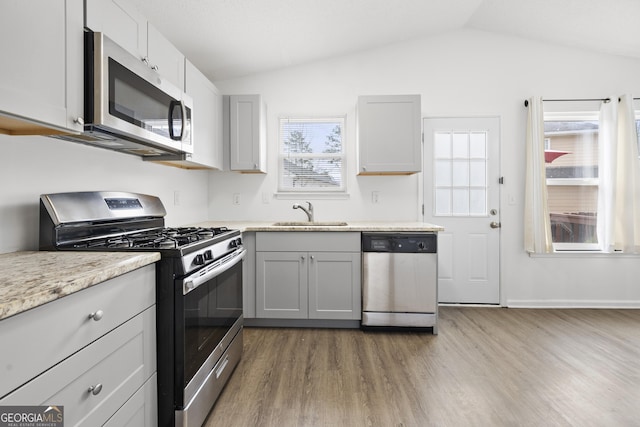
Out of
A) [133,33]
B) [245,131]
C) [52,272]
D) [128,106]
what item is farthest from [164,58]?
[52,272]

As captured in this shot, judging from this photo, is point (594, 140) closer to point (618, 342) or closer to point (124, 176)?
point (618, 342)

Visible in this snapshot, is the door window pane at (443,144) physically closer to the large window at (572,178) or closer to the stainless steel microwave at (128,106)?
the large window at (572,178)

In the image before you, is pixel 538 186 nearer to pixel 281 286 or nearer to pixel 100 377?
pixel 281 286

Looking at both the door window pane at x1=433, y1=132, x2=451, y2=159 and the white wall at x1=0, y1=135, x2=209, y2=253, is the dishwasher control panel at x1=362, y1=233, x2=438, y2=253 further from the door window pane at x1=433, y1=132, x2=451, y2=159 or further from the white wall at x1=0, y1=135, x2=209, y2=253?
the white wall at x1=0, y1=135, x2=209, y2=253

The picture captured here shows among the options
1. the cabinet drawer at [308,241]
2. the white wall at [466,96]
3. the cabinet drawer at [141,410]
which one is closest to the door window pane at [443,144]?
the white wall at [466,96]

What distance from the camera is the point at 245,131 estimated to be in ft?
10.1

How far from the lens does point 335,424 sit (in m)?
1.60

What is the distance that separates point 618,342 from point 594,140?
2.06 meters

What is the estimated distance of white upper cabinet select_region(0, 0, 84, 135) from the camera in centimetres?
101

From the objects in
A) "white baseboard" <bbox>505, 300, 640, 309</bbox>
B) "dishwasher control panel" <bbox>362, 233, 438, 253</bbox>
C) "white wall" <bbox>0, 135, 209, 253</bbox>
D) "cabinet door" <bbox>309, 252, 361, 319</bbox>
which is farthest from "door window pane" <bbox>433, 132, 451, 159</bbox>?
"white wall" <bbox>0, 135, 209, 253</bbox>

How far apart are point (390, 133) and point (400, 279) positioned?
4.36 ft

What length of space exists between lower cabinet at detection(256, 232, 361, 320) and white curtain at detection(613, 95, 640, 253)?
2.74 metres

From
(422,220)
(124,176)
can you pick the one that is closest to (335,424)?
(124,176)

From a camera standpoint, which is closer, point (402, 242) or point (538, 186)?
point (402, 242)
